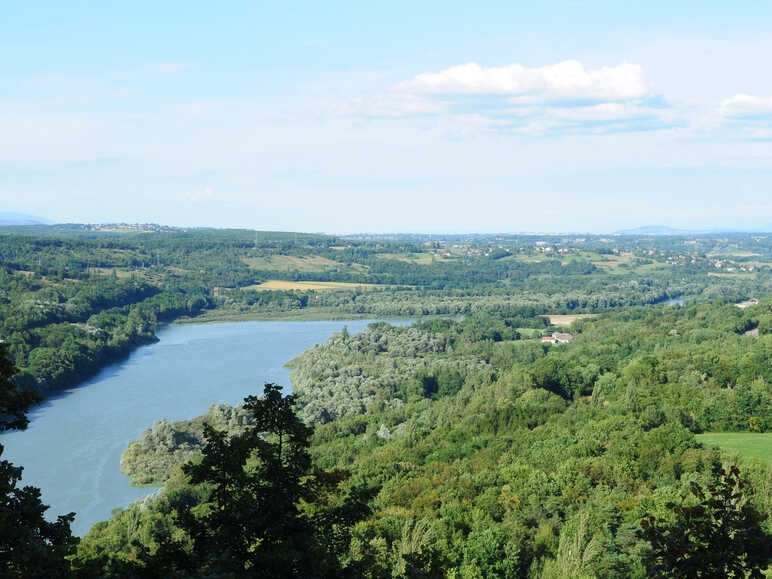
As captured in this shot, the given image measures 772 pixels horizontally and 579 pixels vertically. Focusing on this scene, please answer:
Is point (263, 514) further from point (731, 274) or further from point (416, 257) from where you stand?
point (416, 257)

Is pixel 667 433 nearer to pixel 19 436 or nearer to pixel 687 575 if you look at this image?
pixel 687 575

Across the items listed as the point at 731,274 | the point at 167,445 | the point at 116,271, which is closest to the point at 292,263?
the point at 116,271

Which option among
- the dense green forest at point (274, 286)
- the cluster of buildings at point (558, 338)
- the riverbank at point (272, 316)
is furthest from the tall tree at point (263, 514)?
the riverbank at point (272, 316)

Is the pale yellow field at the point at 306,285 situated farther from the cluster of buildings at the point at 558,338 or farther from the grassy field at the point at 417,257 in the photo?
the cluster of buildings at the point at 558,338

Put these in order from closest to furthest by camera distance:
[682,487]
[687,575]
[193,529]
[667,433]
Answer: [687,575], [193,529], [682,487], [667,433]

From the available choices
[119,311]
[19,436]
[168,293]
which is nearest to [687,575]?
[19,436]

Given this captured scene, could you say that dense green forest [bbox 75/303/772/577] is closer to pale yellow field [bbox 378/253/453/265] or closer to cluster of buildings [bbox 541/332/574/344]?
cluster of buildings [bbox 541/332/574/344]
